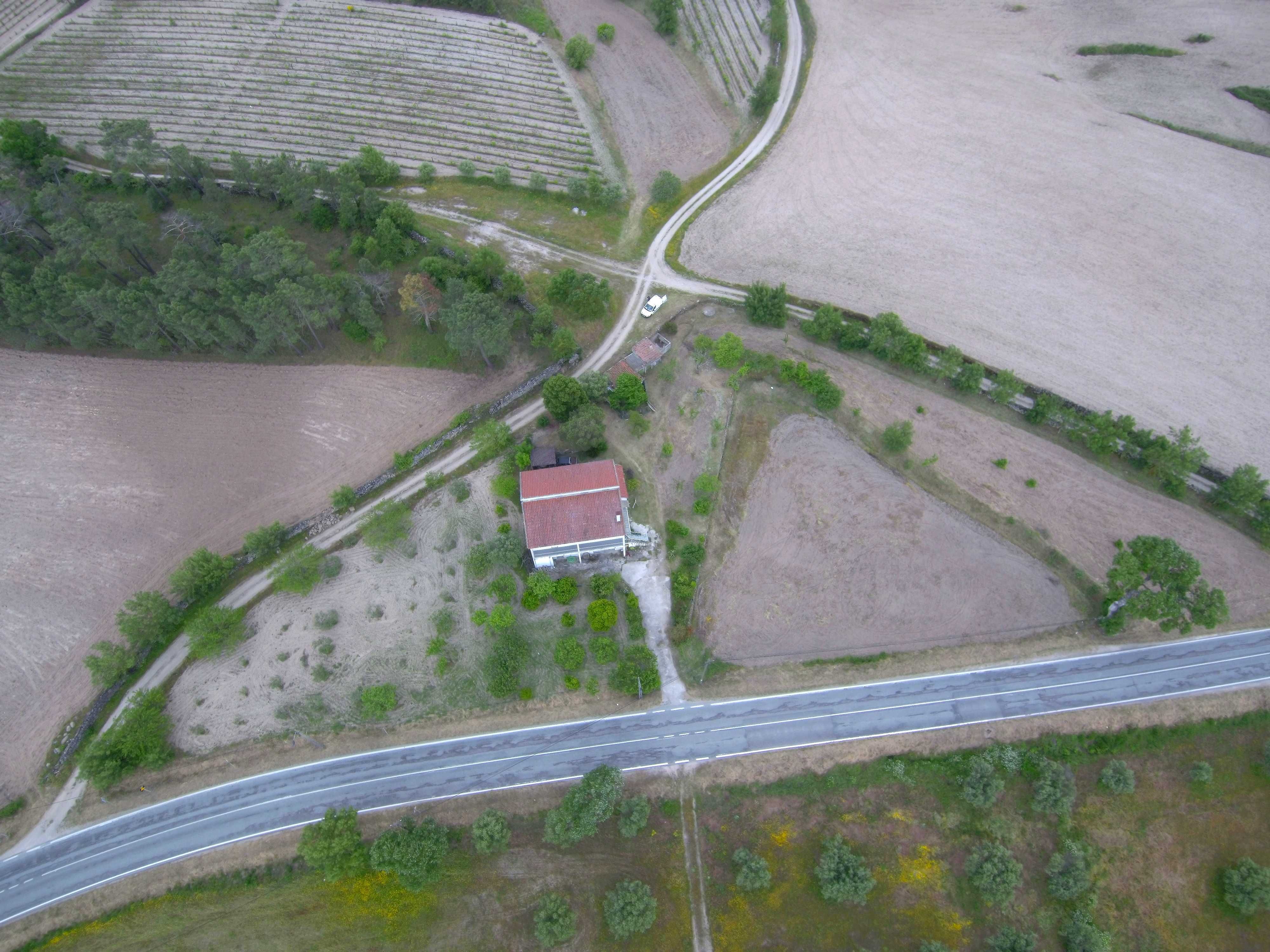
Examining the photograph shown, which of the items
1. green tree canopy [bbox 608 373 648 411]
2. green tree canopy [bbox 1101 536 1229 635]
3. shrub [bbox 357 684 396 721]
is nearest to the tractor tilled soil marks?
green tree canopy [bbox 1101 536 1229 635]

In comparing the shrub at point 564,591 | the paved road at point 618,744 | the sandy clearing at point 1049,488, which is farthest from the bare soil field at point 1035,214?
the shrub at point 564,591

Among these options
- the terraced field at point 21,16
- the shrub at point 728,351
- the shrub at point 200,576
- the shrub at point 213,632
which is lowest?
the shrub at point 213,632

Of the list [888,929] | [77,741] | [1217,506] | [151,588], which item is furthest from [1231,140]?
[77,741]

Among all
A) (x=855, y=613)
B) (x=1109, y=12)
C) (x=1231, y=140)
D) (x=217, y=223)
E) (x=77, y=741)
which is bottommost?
(x=77, y=741)

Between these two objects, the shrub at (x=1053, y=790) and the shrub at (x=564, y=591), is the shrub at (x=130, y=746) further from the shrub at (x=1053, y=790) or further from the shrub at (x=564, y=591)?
the shrub at (x=1053, y=790)

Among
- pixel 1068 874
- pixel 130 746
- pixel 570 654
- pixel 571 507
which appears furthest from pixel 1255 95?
pixel 130 746

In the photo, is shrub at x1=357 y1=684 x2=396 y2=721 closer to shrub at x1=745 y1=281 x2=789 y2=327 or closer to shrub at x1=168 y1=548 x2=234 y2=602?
shrub at x1=168 y1=548 x2=234 y2=602

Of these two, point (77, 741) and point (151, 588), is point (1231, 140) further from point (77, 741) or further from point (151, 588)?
point (77, 741)
